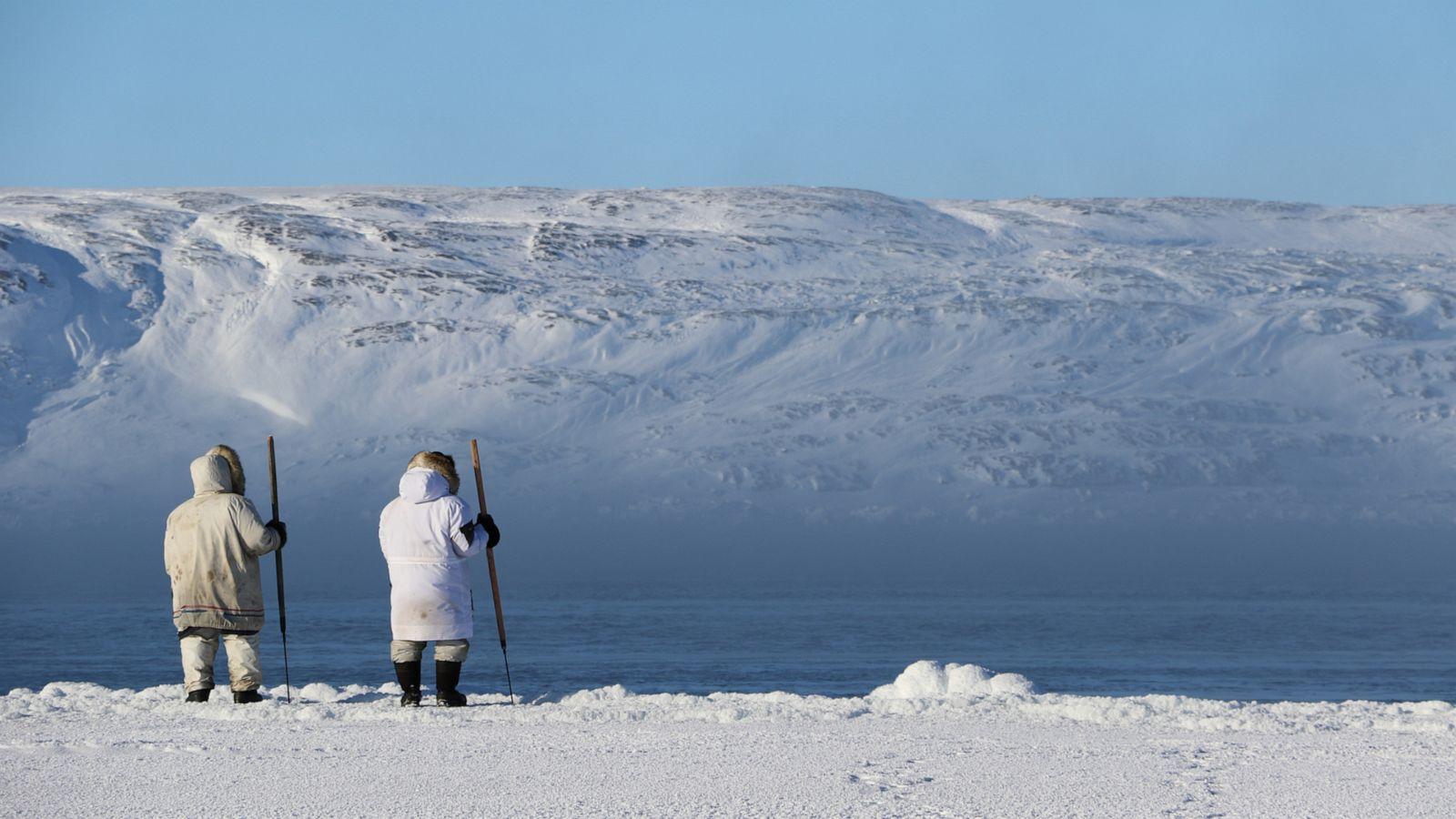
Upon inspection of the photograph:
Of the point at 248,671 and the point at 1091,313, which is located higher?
the point at 1091,313

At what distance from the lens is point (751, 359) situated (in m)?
54.1

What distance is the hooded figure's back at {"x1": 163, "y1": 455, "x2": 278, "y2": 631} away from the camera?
27.3 ft

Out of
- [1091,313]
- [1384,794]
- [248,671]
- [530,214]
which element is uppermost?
[530,214]

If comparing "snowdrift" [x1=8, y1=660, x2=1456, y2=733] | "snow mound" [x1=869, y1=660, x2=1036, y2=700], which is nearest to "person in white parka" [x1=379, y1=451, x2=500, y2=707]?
"snowdrift" [x1=8, y1=660, x2=1456, y2=733]

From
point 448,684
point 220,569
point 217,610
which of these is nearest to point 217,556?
point 220,569

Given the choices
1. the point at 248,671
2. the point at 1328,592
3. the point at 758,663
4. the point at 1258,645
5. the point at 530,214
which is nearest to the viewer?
the point at 248,671

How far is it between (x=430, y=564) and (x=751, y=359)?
46008 mm

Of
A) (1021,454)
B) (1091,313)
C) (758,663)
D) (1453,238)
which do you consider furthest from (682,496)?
(1453,238)

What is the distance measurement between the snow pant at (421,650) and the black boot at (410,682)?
0.9 inches

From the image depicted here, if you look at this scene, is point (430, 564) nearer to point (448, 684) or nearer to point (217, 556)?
point (448, 684)

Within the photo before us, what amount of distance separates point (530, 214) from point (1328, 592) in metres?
46.9

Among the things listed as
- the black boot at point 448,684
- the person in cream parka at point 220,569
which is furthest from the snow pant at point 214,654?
the black boot at point 448,684

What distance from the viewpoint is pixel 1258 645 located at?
20688 millimetres

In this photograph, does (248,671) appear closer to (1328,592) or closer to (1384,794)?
(1384,794)
